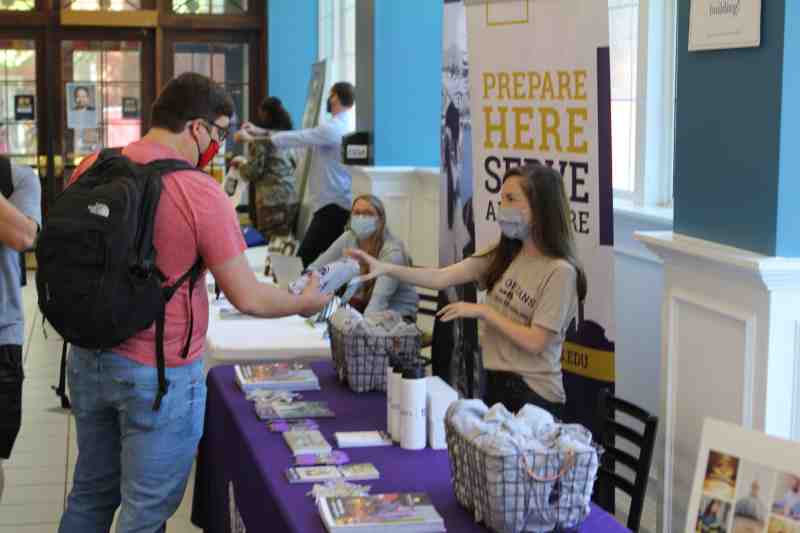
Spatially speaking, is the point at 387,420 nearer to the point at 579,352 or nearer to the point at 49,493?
the point at 579,352

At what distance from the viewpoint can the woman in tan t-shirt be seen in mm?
3422

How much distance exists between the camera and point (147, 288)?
110 inches

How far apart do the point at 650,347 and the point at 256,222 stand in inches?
251

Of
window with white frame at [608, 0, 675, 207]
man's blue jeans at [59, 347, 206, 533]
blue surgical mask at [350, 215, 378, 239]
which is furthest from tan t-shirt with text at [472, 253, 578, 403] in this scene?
blue surgical mask at [350, 215, 378, 239]

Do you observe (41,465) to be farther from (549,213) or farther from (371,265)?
(549,213)

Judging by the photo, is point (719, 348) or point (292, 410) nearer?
point (719, 348)

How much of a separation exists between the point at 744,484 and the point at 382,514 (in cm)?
83

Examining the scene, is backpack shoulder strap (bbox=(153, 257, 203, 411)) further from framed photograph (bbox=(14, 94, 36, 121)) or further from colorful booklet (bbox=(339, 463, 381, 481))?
framed photograph (bbox=(14, 94, 36, 121))

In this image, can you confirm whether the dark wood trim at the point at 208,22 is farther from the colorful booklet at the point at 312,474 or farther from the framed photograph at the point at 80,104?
the colorful booklet at the point at 312,474

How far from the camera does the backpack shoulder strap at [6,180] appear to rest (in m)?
3.67

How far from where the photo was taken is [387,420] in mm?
3123

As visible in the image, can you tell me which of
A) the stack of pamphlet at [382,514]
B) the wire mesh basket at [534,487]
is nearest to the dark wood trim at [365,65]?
the stack of pamphlet at [382,514]

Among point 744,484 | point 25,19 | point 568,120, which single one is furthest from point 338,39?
point 744,484

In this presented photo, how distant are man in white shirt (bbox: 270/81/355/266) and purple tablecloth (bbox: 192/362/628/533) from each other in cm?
434
